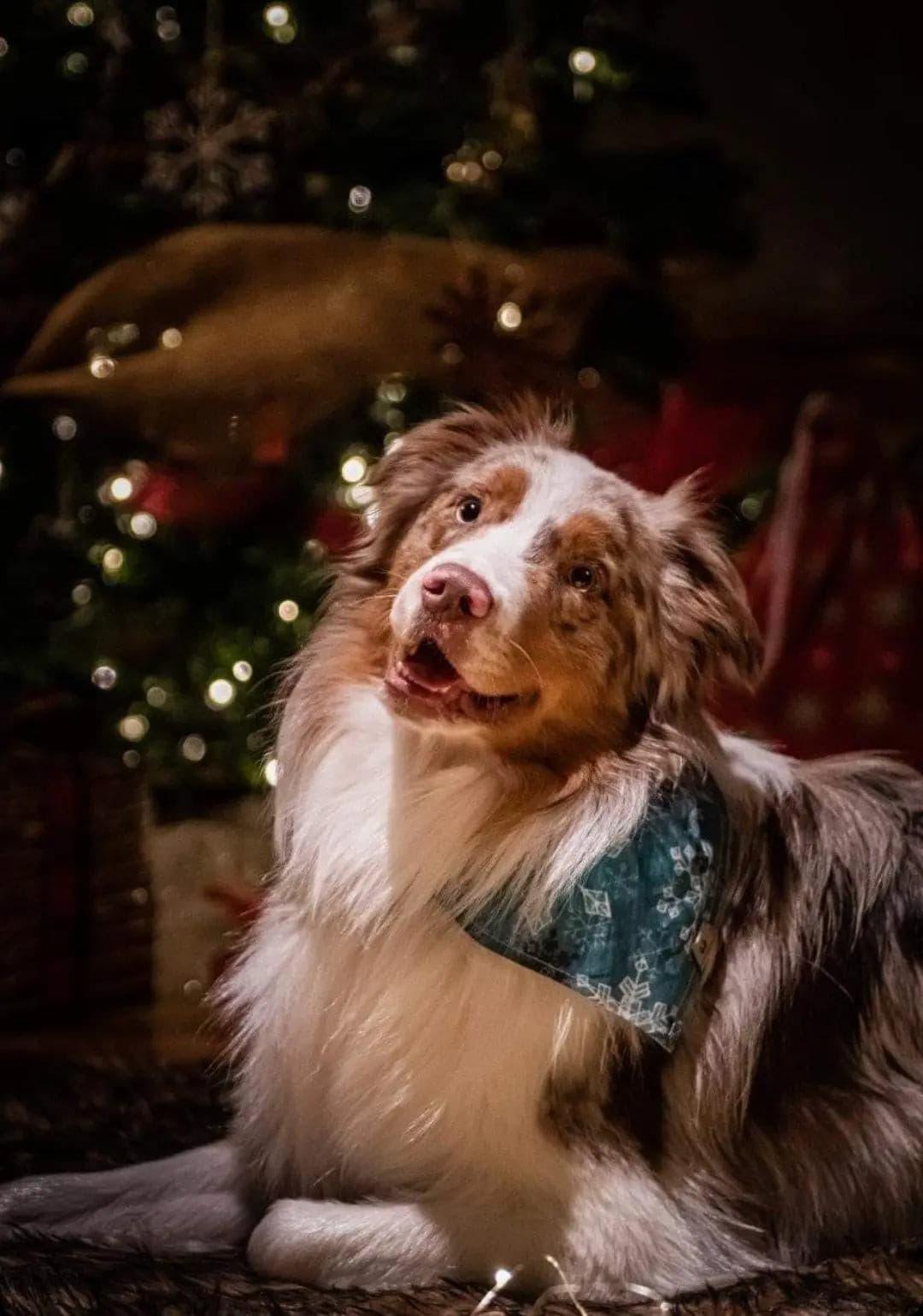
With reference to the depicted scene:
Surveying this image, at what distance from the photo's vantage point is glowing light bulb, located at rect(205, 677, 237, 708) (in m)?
2.69

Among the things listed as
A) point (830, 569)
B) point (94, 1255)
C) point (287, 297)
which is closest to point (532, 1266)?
point (94, 1255)

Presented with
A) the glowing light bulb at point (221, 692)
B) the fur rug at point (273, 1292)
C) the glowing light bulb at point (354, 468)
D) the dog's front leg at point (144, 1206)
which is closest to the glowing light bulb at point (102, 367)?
the glowing light bulb at point (354, 468)

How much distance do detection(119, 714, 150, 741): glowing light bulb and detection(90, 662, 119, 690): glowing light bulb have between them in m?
0.07

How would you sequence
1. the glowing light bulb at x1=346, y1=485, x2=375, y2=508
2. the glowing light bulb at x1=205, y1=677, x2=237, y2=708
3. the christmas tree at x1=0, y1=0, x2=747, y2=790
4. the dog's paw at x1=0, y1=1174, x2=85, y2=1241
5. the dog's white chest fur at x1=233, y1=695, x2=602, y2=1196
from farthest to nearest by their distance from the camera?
the glowing light bulb at x1=205, y1=677, x2=237, y2=708
the christmas tree at x1=0, y1=0, x2=747, y2=790
the glowing light bulb at x1=346, y1=485, x2=375, y2=508
the dog's paw at x1=0, y1=1174, x2=85, y2=1241
the dog's white chest fur at x1=233, y1=695, x2=602, y2=1196

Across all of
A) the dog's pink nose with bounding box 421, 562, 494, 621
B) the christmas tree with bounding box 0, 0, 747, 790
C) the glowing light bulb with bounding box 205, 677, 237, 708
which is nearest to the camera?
the dog's pink nose with bounding box 421, 562, 494, 621

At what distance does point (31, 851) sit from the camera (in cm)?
272

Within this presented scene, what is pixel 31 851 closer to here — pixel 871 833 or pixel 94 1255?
pixel 94 1255

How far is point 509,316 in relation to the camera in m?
2.60

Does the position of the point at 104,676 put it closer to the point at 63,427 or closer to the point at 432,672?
the point at 63,427

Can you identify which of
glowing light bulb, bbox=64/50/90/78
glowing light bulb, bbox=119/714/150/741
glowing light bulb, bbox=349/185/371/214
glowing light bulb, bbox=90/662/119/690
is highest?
glowing light bulb, bbox=64/50/90/78

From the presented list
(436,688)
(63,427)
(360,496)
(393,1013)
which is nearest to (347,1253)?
(393,1013)

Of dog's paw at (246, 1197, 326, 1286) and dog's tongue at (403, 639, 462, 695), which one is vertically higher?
dog's tongue at (403, 639, 462, 695)

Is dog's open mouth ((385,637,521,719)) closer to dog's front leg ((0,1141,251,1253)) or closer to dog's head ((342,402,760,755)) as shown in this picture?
dog's head ((342,402,760,755))

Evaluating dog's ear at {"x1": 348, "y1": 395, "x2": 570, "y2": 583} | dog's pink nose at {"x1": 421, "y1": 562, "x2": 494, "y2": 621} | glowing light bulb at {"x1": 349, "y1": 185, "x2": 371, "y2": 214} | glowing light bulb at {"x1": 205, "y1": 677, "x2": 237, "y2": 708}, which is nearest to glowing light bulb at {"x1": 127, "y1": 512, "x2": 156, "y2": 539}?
glowing light bulb at {"x1": 205, "y1": 677, "x2": 237, "y2": 708}
